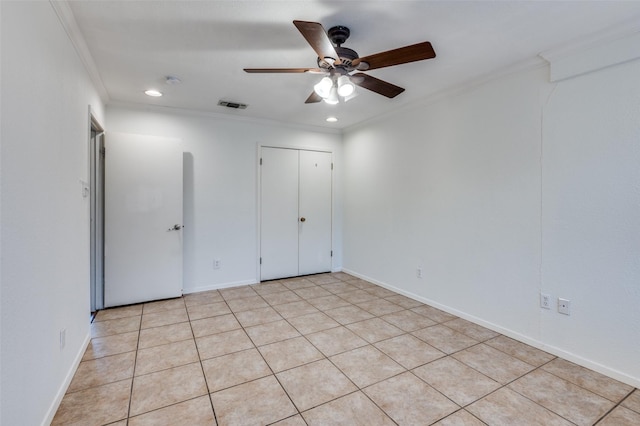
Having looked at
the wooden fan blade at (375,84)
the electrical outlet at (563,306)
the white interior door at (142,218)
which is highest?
the wooden fan blade at (375,84)

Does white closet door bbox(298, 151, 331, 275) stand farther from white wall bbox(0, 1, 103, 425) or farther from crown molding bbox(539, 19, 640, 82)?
crown molding bbox(539, 19, 640, 82)

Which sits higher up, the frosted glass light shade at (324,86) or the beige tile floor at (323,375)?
the frosted glass light shade at (324,86)

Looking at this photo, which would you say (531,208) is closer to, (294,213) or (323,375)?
(323,375)

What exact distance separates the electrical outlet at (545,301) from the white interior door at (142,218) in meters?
3.71

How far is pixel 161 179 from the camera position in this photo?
3.54 m

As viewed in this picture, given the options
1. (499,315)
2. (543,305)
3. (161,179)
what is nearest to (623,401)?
(543,305)

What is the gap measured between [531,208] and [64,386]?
3.58 metres

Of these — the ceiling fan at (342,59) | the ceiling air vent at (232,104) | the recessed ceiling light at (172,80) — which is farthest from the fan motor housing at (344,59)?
the ceiling air vent at (232,104)

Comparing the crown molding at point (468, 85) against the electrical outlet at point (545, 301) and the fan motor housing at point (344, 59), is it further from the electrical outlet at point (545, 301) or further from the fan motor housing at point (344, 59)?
the electrical outlet at point (545, 301)

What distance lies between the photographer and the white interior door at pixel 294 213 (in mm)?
4410

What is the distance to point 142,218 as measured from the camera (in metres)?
3.47

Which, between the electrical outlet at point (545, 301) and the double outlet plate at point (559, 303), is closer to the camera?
the double outlet plate at point (559, 303)

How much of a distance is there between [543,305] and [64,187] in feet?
11.8

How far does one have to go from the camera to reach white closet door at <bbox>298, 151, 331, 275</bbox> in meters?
4.69
